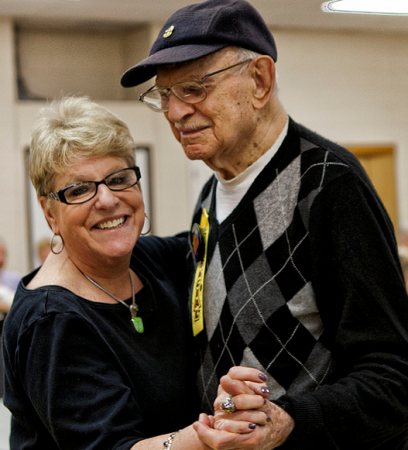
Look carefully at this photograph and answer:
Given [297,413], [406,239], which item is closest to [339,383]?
[297,413]

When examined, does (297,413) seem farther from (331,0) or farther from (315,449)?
(331,0)

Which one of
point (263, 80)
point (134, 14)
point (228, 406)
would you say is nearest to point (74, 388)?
point (228, 406)

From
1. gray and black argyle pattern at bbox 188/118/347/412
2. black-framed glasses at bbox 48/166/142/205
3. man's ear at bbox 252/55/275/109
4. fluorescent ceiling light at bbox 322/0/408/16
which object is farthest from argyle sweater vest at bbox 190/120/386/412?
fluorescent ceiling light at bbox 322/0/408/16

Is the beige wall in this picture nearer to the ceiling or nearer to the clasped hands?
the ceiling

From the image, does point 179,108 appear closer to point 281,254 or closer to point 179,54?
point 179,54

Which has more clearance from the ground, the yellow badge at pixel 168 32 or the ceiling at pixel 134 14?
the ceiling at pixel 134 14

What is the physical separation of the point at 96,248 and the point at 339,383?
0.73 metres

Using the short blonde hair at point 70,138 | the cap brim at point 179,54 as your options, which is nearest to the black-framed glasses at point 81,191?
the short blonde hair at point 70,138

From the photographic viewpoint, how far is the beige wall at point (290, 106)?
7172 mm

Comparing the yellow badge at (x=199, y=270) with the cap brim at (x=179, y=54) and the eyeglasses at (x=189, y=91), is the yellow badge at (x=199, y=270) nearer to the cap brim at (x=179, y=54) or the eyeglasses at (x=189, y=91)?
the eyeglasses at (x=189, y=91)

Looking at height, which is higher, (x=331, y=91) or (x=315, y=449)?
(x=331, y=91)

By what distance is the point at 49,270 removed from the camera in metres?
1.78

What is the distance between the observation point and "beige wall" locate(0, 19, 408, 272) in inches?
282

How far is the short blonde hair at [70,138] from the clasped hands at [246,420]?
71 cm
